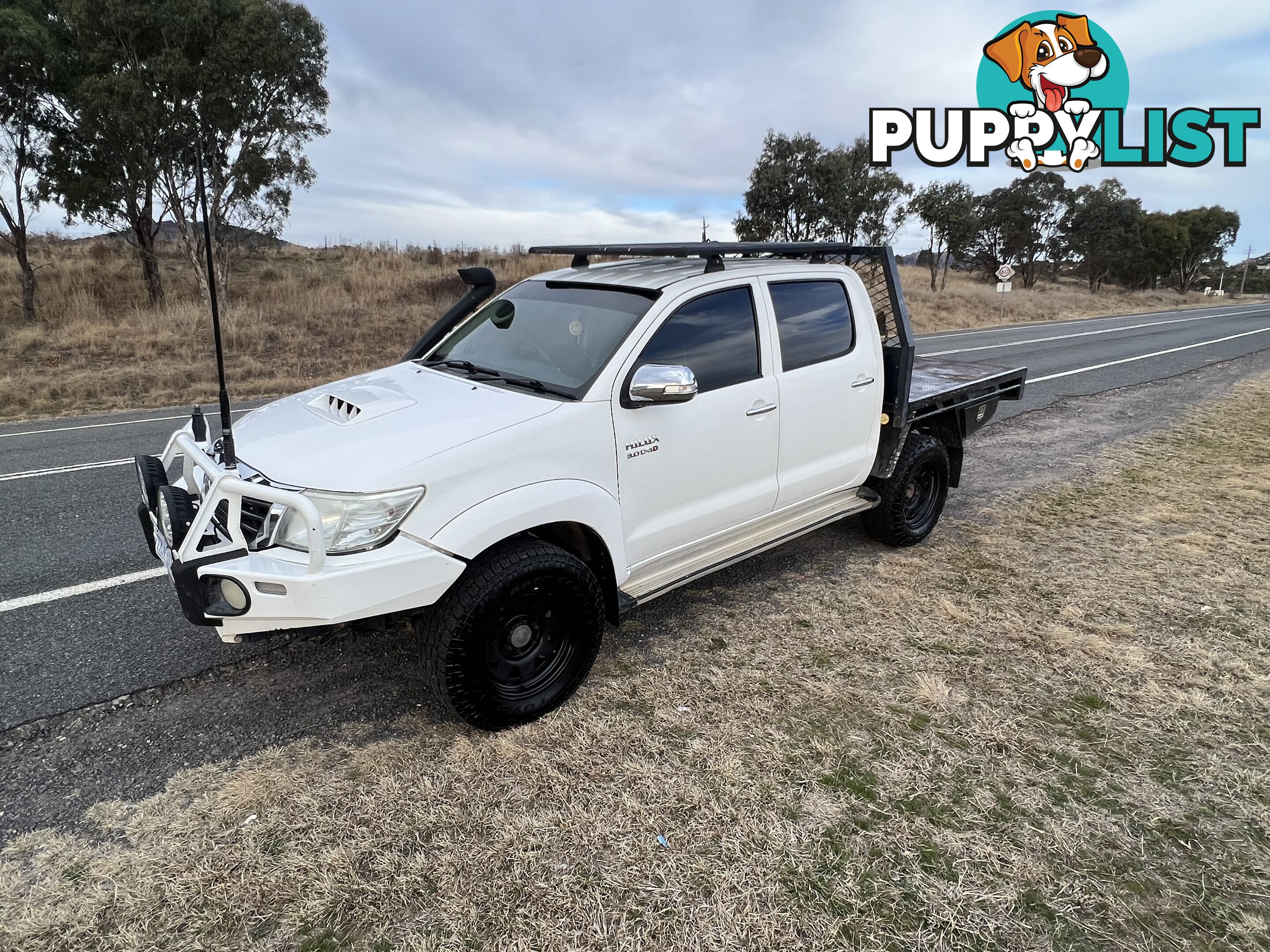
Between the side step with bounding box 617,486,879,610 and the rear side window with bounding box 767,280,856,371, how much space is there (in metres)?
0.86

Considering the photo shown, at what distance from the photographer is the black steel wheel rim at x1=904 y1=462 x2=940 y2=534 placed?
16.4ft

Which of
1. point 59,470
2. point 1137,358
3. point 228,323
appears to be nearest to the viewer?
point 59,470

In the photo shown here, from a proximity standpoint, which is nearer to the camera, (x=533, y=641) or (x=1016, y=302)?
(x=533, y=641)

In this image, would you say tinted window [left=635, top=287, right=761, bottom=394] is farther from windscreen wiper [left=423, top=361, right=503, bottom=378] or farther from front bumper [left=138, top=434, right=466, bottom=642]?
front bumper [left=138, top=434, right=466, bottom=642]

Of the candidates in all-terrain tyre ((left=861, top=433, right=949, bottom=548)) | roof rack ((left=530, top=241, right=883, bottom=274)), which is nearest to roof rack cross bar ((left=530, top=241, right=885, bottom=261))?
roof rack ((left=530, top=241, right=883, bottom=274))

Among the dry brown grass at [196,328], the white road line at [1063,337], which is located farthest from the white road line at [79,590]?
the white road line at [1063,337]

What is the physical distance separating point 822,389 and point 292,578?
2.90 m

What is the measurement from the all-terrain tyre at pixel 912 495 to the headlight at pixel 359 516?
3250mm

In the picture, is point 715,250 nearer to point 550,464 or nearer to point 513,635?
point 550,464

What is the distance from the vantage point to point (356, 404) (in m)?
3.17

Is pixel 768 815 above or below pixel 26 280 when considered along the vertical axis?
below

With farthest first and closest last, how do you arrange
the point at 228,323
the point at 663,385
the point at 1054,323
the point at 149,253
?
the point at 1054,323, the point at 149,253, the point at 228,323, the point at 663,385

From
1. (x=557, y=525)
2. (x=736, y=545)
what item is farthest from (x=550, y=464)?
(x=736, y=545)

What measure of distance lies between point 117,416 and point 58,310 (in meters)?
11.0
